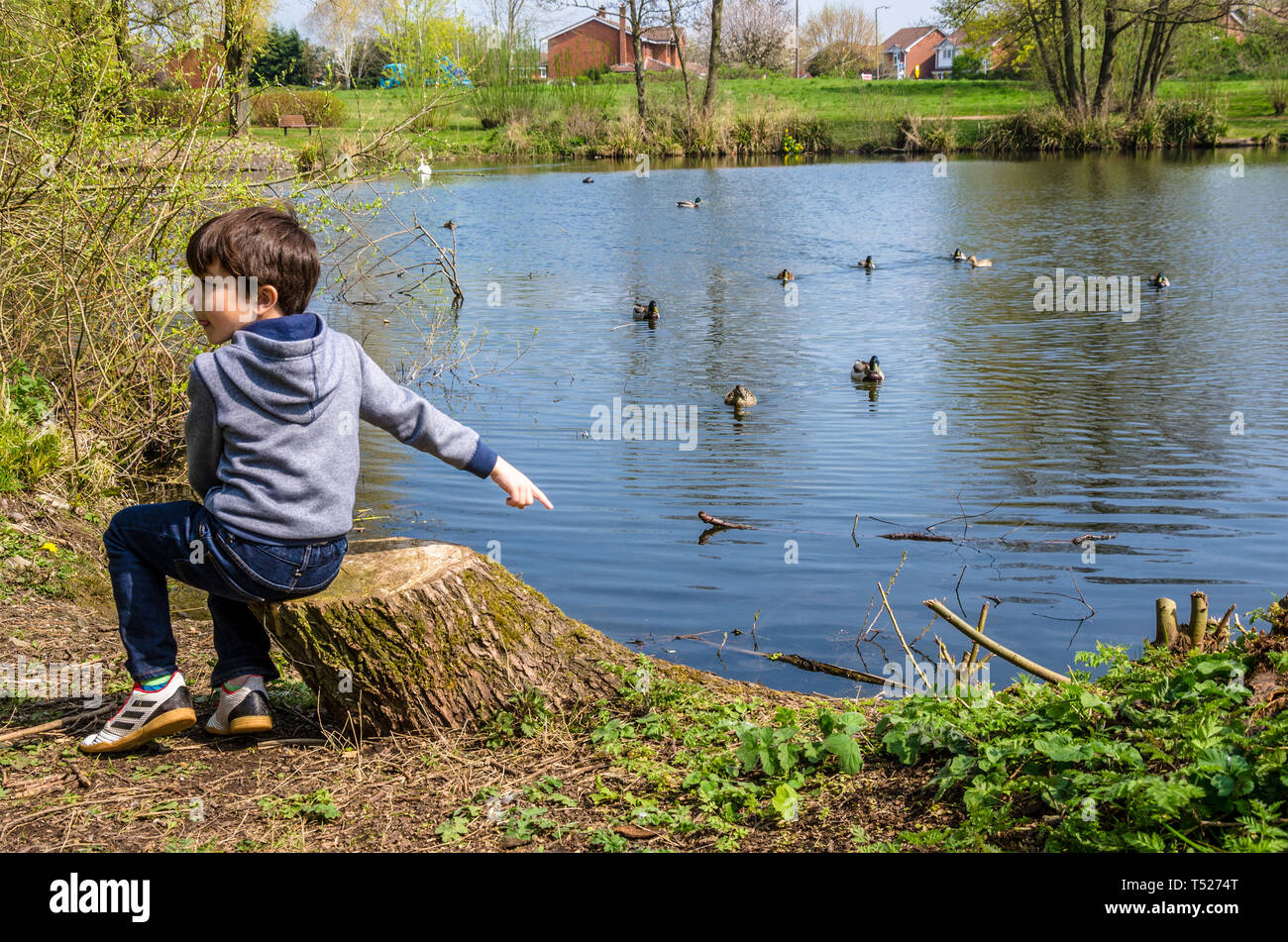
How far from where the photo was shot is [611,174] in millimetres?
36406

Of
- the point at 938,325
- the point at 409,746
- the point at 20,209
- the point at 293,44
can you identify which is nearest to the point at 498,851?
the point at 409,746

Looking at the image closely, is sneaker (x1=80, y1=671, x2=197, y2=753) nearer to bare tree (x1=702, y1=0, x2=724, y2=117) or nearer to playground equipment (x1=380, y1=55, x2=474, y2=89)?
playground equipment (x1=380, y1=55, x2=474, y2=89)

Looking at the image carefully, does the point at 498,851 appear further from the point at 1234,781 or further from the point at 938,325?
the point at 938,325

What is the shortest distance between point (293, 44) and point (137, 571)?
53.5 metres

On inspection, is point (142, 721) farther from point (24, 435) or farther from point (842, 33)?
A: point (842, 33)

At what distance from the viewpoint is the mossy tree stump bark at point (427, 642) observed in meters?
3.35

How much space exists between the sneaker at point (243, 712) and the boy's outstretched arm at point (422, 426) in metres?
1.00

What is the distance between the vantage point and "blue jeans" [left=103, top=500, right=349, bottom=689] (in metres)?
3.18

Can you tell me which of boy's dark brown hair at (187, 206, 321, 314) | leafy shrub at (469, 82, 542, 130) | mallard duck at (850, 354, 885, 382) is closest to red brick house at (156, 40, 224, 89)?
boy's dark brown hair at (187, 206, 321, 314)

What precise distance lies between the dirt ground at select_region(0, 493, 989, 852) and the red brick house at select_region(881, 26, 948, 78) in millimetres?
110051

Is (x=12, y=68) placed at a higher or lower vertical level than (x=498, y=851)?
higher

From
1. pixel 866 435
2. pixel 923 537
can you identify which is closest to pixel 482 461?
pixel 923 537

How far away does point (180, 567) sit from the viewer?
3.27 meters

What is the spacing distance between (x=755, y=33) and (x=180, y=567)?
7725 cm
